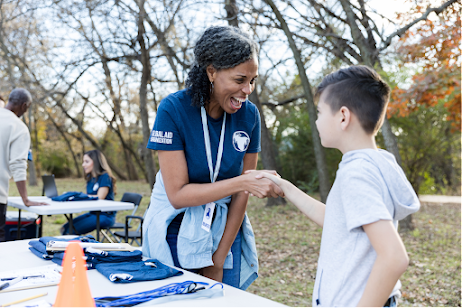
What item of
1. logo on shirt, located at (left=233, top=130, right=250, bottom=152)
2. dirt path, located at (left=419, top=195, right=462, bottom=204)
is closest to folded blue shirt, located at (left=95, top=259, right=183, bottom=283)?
logo on shirt, located at (left=233, top=130, right=250, bottom=152)

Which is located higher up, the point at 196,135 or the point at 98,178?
the point at 196,135

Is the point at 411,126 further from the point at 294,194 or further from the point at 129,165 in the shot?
the point at 129,165

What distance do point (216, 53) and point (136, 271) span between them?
0.96 metres

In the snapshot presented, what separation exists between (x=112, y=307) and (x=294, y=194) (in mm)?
765

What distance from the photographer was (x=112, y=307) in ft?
3.99

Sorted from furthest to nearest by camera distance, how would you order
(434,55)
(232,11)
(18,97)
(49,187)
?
(232,11) → (434,55) → (49,187) → (18,97)

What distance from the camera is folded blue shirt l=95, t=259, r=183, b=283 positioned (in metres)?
1.47

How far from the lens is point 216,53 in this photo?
1705 mm

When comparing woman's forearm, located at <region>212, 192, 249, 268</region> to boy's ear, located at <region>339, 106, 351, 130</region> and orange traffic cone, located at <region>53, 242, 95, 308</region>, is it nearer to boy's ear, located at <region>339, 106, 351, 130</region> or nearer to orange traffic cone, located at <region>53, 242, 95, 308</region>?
boy's ear, located at <region>339, 106, 351, 130</region>

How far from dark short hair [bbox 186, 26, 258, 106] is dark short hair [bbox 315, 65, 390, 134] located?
545mm

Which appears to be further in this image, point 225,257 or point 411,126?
point 411,126

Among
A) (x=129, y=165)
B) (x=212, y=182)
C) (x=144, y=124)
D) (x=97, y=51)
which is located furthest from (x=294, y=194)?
Answer: (x=129, y=165)

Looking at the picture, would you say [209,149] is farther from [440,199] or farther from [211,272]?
A: [440,199]

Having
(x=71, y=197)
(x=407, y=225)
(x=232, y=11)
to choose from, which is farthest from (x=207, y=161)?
(x=232, y=11)
